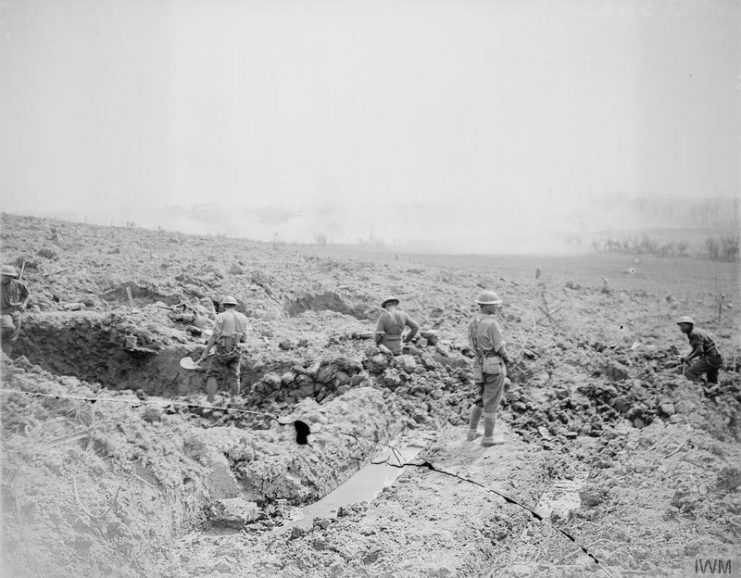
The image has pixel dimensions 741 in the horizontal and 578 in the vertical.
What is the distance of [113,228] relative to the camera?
14.6 metres

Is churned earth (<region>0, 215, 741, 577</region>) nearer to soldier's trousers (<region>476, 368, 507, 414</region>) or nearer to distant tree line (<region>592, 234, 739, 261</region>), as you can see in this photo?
soldier's trousers (<region>476, 368, 507, 414</region>)

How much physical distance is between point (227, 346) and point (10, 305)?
9.78 ft

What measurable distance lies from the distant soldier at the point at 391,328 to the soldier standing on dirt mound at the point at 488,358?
1.88 meters

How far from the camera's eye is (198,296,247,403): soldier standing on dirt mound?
7512 millimetres

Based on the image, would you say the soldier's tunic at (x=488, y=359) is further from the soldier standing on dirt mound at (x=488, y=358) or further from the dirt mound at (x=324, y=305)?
the dirt mound at (x=324, y=305)

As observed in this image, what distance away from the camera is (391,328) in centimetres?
808

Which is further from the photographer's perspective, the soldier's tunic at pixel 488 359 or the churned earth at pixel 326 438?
the soldier's tunic at pixel 488 359

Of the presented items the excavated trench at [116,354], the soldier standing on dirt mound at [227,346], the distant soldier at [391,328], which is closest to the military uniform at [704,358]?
the distant soldier at [391,328]

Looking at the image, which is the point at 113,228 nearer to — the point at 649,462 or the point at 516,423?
the point at 516,423

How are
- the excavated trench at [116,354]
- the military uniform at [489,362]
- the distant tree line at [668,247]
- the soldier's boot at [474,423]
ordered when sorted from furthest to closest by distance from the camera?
the distant tree line at [668,247] → the excavated trench at [116,354] → the soldier's boot at [474,423] → the military uniform at [489,362]

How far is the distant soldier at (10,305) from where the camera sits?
773cm

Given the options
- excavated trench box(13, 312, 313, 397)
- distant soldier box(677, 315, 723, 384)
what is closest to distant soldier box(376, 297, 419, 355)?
excavated trench box(13, 312, 313, 397)

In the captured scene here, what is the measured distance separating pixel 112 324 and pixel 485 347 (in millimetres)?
5404

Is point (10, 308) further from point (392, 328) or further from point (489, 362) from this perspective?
point (489, 362)
